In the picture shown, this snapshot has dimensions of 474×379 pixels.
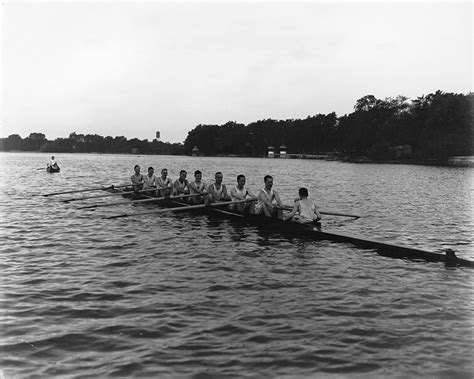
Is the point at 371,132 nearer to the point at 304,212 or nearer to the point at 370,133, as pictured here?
the point at 370,133

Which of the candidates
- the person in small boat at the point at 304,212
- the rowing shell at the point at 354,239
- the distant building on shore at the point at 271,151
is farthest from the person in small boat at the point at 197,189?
the distant building on shore at the point at 271,151

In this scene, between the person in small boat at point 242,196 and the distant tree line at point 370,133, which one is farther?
the distant tree line at point 370,133

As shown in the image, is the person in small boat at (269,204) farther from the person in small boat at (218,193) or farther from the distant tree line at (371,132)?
the distant tree line at (371,132)

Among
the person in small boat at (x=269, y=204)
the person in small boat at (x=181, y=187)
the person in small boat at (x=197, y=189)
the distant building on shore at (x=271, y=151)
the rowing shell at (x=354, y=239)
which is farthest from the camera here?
the distant building on shore at (x=271, y=151)

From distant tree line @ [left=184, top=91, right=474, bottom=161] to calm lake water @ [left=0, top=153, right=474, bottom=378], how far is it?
84056mm

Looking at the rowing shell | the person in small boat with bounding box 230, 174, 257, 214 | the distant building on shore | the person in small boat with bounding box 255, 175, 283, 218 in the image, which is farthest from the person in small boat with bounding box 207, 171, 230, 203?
the distant building on shore

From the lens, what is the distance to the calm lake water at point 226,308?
6031mm

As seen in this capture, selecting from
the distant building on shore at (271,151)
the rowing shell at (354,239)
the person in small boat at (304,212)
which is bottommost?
the rowing shell at (354,239)

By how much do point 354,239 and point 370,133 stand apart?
4404 inches

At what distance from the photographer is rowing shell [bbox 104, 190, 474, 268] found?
10711mm

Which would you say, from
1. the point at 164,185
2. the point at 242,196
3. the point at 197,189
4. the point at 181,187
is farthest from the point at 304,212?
the point at 164,185

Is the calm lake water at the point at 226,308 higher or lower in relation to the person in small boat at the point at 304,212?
lower

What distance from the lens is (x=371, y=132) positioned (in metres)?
118

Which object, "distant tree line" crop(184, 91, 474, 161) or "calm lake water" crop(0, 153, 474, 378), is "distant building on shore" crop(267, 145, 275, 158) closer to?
"distant tree line" crop(184, 91, 474, 161)
